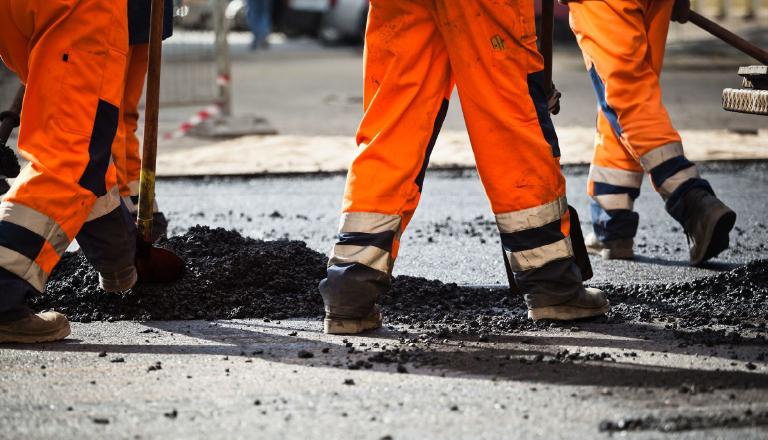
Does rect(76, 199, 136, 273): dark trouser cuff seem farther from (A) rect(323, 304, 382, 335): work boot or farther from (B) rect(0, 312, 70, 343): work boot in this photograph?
(A) rect(323, 304, 382, 335): work boot

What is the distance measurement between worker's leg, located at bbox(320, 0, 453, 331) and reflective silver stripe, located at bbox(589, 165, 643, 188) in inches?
54.9

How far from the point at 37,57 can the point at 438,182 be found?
11.8ft

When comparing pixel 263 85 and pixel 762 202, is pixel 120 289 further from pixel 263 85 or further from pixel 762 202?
pixel 263 85

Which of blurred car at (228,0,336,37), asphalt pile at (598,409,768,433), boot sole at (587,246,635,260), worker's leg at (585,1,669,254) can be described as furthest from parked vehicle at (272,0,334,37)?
asphalt pile at (598,409,768,433)

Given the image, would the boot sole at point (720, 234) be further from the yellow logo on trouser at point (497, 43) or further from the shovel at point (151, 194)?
the shovel at point (151, 194)

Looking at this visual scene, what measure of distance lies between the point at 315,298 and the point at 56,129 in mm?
1101

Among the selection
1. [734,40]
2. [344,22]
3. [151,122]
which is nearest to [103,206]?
[151,122]

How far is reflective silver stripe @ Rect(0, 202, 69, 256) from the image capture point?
285cm

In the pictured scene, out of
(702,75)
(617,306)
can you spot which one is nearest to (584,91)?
(702,75)

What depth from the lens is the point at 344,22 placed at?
1748 cm

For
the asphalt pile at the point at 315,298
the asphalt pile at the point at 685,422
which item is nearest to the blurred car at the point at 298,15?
the asphalt pile at the point at 315,298

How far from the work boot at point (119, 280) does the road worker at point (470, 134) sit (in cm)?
71

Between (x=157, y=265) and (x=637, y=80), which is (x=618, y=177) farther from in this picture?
(x=157, y=265)

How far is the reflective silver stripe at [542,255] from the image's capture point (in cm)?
309
